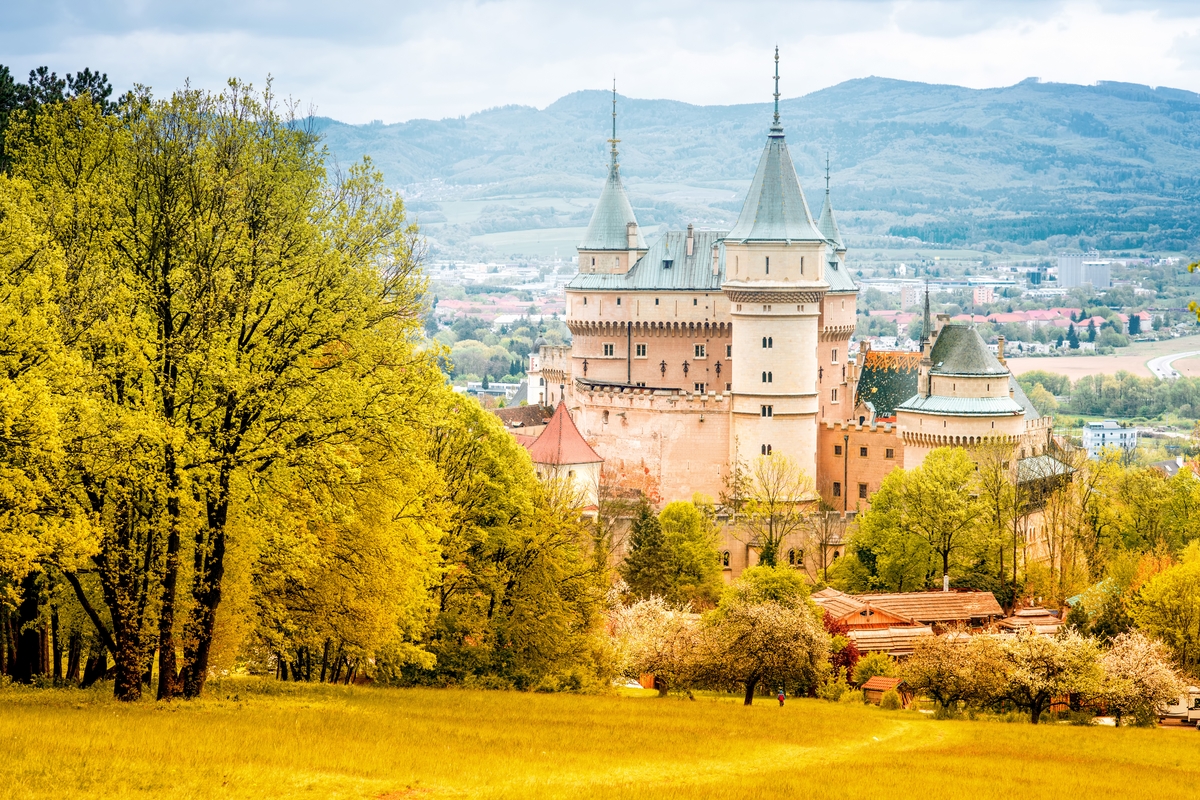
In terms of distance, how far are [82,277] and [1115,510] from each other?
48345mm

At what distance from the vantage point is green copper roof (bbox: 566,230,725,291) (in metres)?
74.1

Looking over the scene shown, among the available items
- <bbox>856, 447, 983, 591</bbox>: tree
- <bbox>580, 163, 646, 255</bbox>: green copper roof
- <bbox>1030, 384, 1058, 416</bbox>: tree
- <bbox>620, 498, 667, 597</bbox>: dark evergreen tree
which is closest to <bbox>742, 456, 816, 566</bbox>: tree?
<bbox>856, 447, 983, 591</bbox>: tree

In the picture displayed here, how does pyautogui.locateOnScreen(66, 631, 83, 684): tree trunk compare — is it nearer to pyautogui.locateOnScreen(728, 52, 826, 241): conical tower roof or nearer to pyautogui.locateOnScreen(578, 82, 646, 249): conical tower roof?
pyautogui.locateOnScreen(728, 52, 826, 241): conical tower roof

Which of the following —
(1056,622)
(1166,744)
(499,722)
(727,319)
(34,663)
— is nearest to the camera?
(499,722)

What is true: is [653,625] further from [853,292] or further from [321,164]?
[853,292]

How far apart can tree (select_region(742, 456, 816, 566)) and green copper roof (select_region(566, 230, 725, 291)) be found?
1027cm

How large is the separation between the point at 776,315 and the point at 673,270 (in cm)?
958

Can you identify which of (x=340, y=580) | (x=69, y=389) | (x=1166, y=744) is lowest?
(x=1166, y=744)

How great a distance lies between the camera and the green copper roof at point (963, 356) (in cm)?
6674

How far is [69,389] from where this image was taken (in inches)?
1015

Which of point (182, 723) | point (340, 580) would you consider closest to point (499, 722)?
point (340, 580)

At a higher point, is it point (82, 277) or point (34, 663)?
point (82, 277)

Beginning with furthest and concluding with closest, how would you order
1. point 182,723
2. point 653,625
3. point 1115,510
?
point 1115,510, point 653,625, point 182,723

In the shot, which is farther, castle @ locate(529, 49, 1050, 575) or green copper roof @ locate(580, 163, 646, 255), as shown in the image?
green copper roof @ locate(580, 163, 646, 255)
